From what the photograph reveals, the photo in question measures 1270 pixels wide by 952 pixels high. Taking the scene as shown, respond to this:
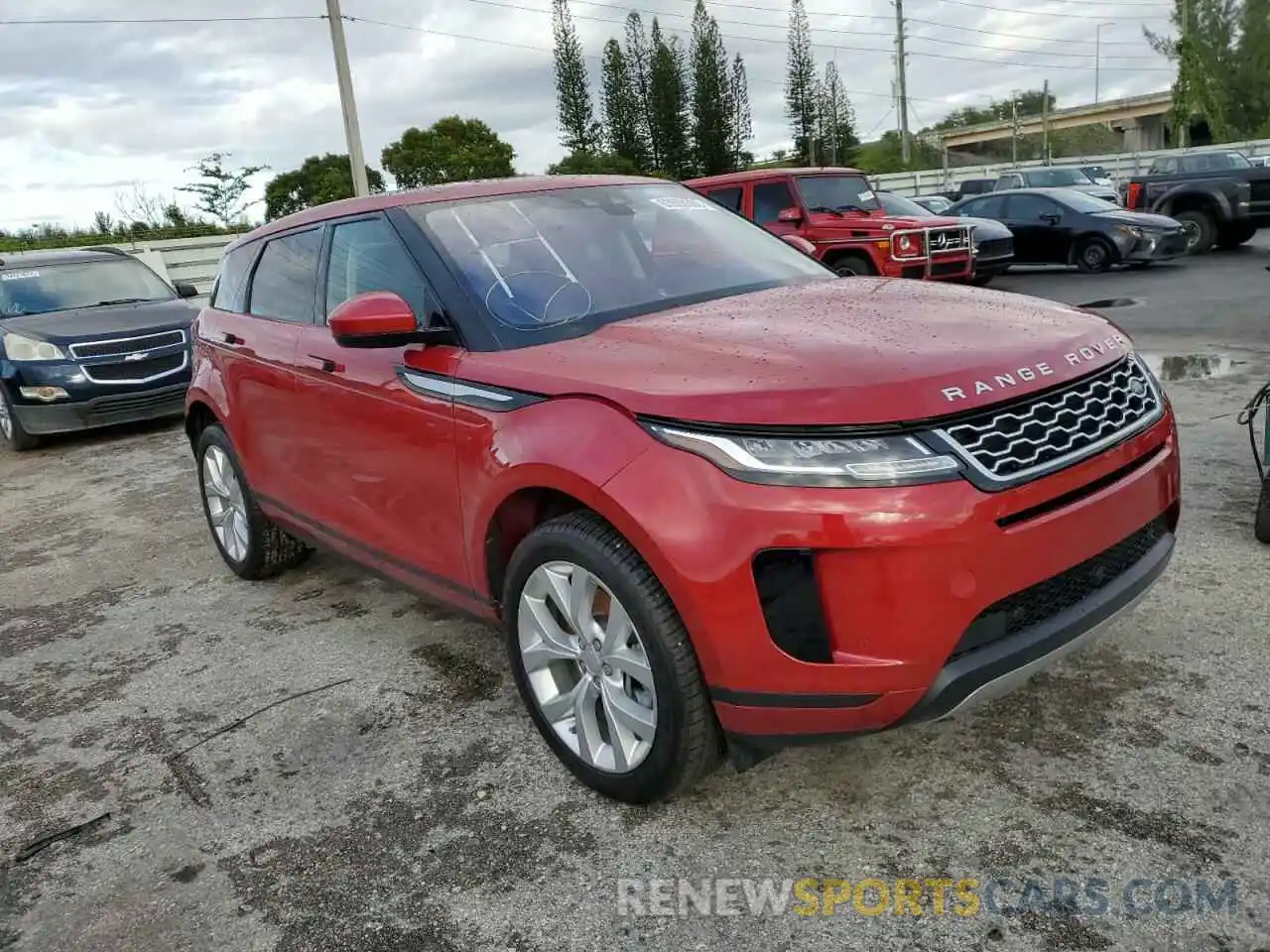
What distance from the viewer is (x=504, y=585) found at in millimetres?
3012

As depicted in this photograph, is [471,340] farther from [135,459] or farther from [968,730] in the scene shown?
[135,459]

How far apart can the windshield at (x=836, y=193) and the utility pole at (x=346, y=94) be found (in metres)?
17.0

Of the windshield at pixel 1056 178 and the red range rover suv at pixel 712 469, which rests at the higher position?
the windshield at pixel 1056 178

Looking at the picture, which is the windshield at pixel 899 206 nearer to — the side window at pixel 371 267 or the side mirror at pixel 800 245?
the side mirror at pixel 800 245

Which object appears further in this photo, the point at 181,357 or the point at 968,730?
the point at 181,357

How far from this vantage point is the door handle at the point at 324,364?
146 inches

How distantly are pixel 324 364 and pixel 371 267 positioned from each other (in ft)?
1.32

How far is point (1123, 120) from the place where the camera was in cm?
9075

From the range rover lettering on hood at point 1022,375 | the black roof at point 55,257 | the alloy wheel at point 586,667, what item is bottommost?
the alloy wheel at point 586,667

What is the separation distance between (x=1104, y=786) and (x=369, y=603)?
3.06m

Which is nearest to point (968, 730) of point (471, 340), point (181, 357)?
point (471, 340)

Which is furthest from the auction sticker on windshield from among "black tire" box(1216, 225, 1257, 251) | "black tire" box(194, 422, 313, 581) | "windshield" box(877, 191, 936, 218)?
"black tire" box(1216, 225, 1257, 251)

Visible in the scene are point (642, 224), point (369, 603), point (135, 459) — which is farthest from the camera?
point (135, 459)

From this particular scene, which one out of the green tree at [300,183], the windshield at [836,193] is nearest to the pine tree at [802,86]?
the green tree at [300,183]
